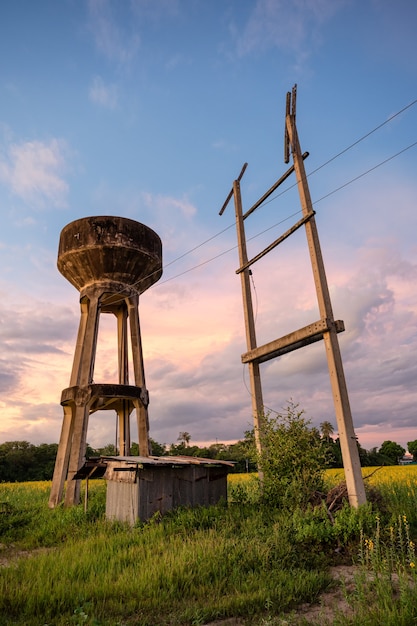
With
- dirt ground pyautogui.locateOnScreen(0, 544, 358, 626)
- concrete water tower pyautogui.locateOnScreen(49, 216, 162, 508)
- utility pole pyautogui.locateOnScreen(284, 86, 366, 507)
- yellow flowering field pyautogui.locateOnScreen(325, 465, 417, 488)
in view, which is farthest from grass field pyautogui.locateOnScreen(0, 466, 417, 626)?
concrete water tower pyautogui.locateOnScreen(49, 216, 162, 508)

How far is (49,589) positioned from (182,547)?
7.71ft

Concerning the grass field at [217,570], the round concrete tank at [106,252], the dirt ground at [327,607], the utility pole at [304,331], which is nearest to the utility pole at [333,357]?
the utility pole at [304,331]

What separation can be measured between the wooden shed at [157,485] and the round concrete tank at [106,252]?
23.6 feet

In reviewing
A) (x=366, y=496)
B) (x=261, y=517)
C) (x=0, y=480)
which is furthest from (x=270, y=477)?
(x=0, y=480)

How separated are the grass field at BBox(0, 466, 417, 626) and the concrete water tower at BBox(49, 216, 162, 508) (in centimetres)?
496

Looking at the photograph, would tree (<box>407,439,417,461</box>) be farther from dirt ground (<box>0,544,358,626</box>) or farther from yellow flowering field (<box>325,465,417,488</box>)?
dirt ground (<box>0,544,358,626</box>)

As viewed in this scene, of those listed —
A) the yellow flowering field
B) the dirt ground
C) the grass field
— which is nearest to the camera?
the dirt ground

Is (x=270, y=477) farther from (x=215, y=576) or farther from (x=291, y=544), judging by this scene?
(x=215, y=576)

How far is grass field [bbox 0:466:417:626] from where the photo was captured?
5156 mm

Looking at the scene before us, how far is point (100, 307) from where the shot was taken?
16688 millimetres

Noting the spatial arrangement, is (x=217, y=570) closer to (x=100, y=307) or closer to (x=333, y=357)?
(x=333, y=357)

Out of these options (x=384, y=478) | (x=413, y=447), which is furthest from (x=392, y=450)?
(x=384, y=478)

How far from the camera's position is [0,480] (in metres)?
39.5

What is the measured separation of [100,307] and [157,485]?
7638 mm
